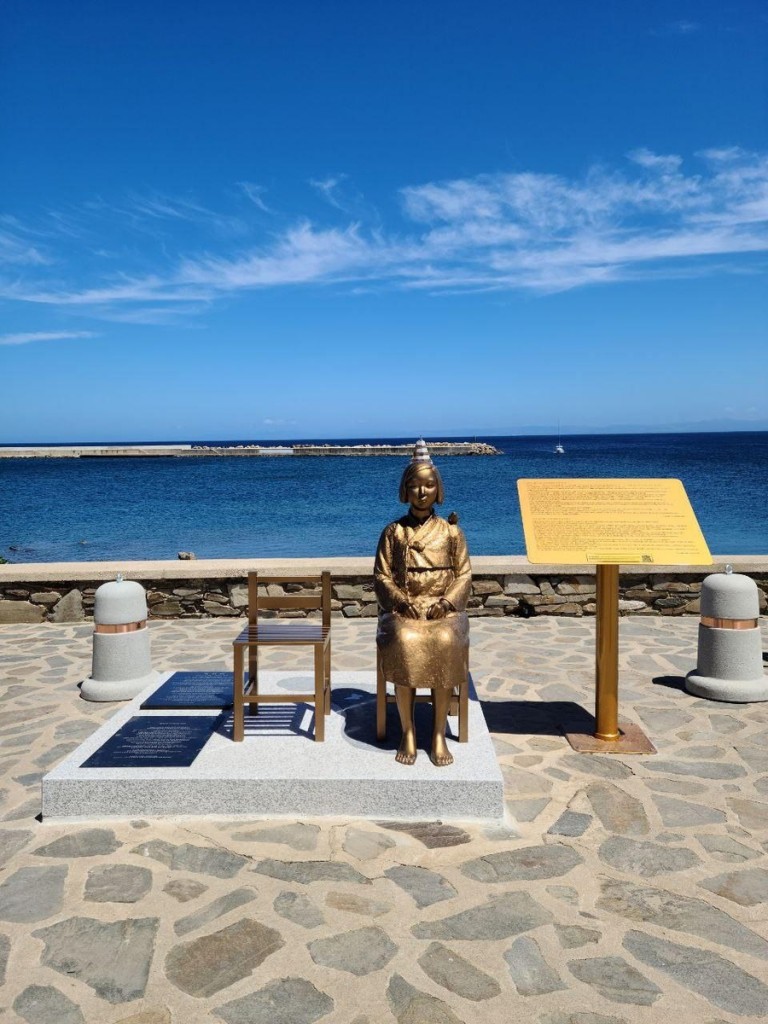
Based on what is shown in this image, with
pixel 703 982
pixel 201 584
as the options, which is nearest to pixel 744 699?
pixel 703 982

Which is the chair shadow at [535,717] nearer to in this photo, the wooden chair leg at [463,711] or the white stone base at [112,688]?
the wooden chair leg at [463,711]

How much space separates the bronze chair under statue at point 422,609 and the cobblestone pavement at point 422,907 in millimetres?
699

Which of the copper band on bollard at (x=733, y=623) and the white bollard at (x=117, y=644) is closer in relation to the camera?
the copper band on bollard at (x=733, y=623)

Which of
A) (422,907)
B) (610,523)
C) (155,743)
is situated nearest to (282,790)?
(155,743)

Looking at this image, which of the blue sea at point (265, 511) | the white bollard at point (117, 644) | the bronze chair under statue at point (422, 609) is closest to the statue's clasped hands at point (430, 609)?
the bronze chair under statue at point (422, 609)

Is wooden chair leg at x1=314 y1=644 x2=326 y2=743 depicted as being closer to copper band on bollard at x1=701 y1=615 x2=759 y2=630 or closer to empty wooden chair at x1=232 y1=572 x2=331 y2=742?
empty wooden chair at x1=232 y1=572 x2=331 y2=742

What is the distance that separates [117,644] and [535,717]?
11.9 feet

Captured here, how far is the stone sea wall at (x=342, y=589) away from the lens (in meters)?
9.10

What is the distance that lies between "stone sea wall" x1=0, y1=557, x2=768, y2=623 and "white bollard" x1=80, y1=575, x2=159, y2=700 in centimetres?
260

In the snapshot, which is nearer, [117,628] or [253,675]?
[253,675]

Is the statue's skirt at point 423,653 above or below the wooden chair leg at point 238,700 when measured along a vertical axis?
above

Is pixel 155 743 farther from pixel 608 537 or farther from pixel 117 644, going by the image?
pixel 608 537

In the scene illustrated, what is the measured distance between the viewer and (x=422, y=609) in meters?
4.66

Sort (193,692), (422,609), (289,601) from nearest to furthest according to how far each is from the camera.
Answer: (422,609) → (289,601) → (193,692)
